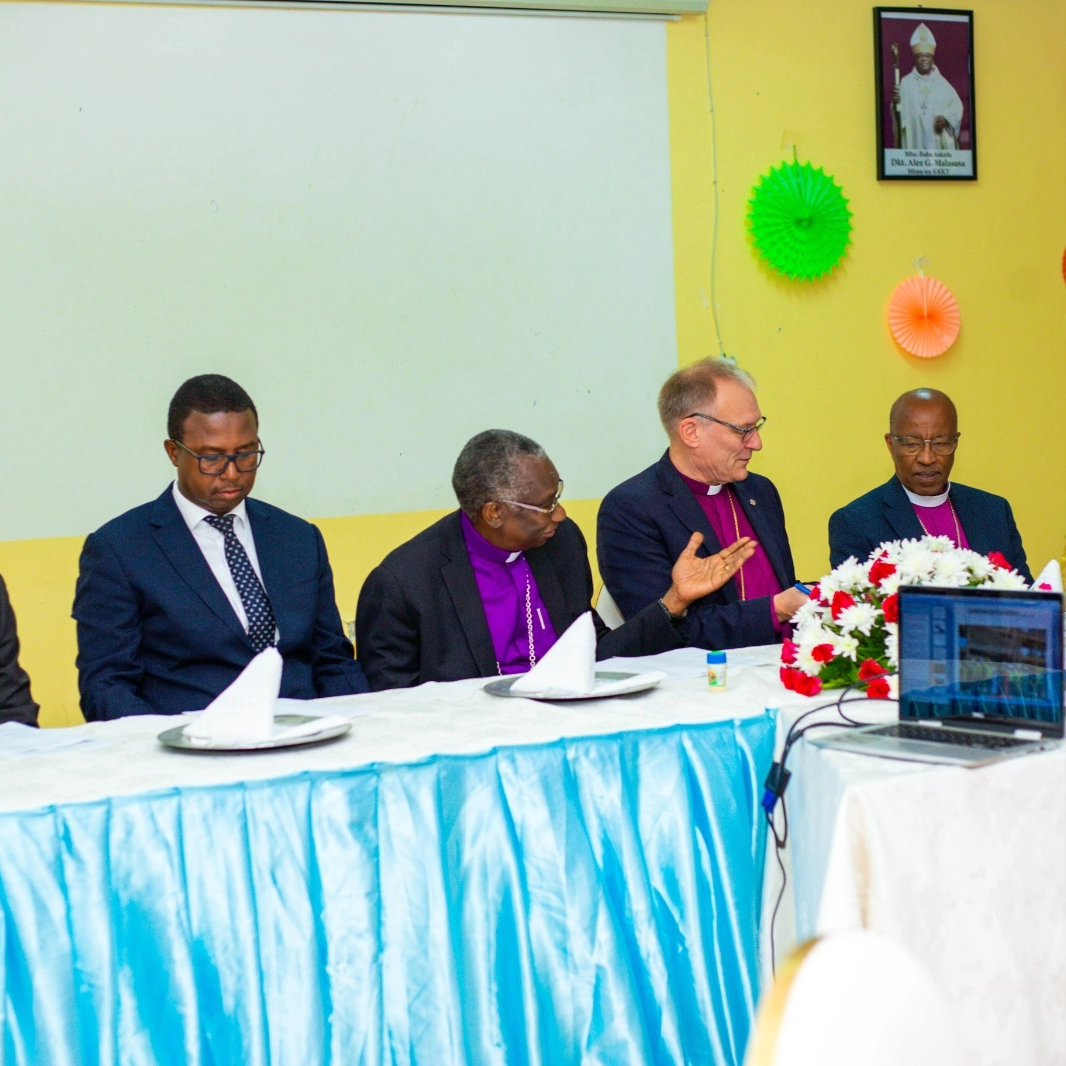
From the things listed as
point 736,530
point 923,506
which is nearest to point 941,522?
point 923,506

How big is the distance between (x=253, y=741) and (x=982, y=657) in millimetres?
1278

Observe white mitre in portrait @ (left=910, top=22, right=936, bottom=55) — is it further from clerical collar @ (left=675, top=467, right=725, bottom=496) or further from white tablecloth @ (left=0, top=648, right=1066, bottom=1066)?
white tablecloth @ (left=0, top=648, right=1066, bottom=1066)

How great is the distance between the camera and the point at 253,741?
2.41m

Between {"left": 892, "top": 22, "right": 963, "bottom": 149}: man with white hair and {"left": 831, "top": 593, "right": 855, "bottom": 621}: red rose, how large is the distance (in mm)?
3312

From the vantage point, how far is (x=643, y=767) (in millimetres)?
2535

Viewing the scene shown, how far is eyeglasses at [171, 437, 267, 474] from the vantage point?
3.34 meters

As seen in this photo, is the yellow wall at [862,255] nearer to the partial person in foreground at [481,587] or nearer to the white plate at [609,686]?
the partial person in foreground at [481,587]

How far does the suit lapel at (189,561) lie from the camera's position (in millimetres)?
3357

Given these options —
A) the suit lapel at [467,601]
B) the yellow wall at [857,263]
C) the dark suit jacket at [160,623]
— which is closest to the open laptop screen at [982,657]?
the suit lapel at [467,601]

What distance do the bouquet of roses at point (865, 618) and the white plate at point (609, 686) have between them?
278mm

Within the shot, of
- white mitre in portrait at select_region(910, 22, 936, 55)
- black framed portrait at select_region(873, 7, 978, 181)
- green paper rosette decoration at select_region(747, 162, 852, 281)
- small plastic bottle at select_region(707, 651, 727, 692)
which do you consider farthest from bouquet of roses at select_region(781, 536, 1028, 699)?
white mitre in portrait at select_region(910, 22, 936, 55)

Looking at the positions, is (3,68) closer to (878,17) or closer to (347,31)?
(347,31)

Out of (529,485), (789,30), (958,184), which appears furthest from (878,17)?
(529,485)

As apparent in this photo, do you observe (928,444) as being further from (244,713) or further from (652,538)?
(244,713)
